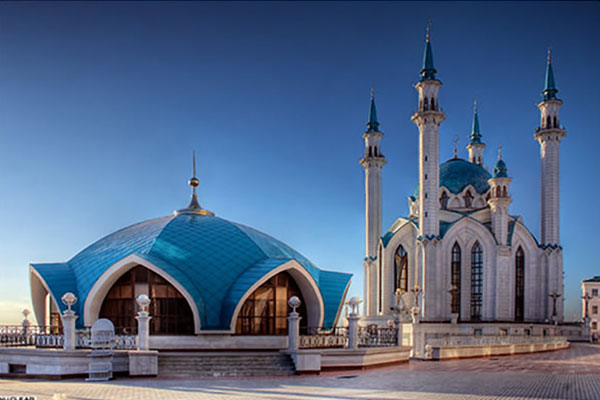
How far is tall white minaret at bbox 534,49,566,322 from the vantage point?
48.2 metres

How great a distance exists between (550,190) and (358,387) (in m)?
40.1

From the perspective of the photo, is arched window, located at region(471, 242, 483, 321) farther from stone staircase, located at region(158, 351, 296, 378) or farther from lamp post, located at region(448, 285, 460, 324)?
stone staircase, located at region(158, 351, 296, 378)

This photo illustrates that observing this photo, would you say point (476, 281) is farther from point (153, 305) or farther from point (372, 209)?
point (153, 305)

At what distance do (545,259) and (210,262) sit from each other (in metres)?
34.5

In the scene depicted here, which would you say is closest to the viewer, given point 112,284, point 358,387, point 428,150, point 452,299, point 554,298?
point 358,387

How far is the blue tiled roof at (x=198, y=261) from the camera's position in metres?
22.2

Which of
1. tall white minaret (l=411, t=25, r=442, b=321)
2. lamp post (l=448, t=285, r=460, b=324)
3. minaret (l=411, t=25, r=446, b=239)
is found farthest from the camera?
minaret (l=411, t=25, r=446, b=239)

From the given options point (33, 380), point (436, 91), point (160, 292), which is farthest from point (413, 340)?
point (436, 91)

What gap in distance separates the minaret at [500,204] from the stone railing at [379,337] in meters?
26.6

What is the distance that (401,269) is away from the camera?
49.2m

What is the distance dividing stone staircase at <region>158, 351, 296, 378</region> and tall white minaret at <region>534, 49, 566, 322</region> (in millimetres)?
35400

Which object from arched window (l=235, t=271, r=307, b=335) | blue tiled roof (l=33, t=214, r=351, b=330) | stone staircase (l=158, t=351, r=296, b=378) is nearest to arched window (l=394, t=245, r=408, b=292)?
blue tiled roof (l=33, t=214, r=351, b=330)

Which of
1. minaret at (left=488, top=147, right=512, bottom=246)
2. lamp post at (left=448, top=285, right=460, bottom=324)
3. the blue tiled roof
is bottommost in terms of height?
lamp post at (left=448, top=285, right=460, bottom=324)

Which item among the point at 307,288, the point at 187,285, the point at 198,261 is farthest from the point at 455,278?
the point at 187,285
